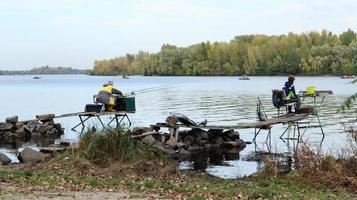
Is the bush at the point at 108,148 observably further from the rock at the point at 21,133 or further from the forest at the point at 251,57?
the forest at the point at 251,57

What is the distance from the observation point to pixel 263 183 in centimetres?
1388

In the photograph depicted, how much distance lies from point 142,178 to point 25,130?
1705 centimetres

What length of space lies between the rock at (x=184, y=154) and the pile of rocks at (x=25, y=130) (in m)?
9.36

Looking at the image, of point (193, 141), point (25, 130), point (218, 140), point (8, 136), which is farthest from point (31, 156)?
point (25, 130)

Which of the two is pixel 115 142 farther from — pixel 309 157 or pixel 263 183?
pixel 309 157

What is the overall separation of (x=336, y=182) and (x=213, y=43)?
527 ft

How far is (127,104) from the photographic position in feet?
82.8

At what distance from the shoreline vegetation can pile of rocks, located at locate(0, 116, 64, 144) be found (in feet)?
40.2

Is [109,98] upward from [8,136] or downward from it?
upward

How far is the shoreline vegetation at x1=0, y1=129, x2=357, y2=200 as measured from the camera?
→ 11070 mm

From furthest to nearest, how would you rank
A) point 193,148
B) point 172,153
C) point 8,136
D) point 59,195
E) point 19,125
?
point 19,125, point 8,136, point 193,148, point 172,153, point 59,195

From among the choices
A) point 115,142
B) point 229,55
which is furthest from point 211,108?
→ point 229,55

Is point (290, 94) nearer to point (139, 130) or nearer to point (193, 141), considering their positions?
point (193, 141)

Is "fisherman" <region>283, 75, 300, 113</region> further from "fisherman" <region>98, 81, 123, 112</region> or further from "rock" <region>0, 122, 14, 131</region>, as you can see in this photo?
"rock" <region>0, 122, 14, 131</region>
